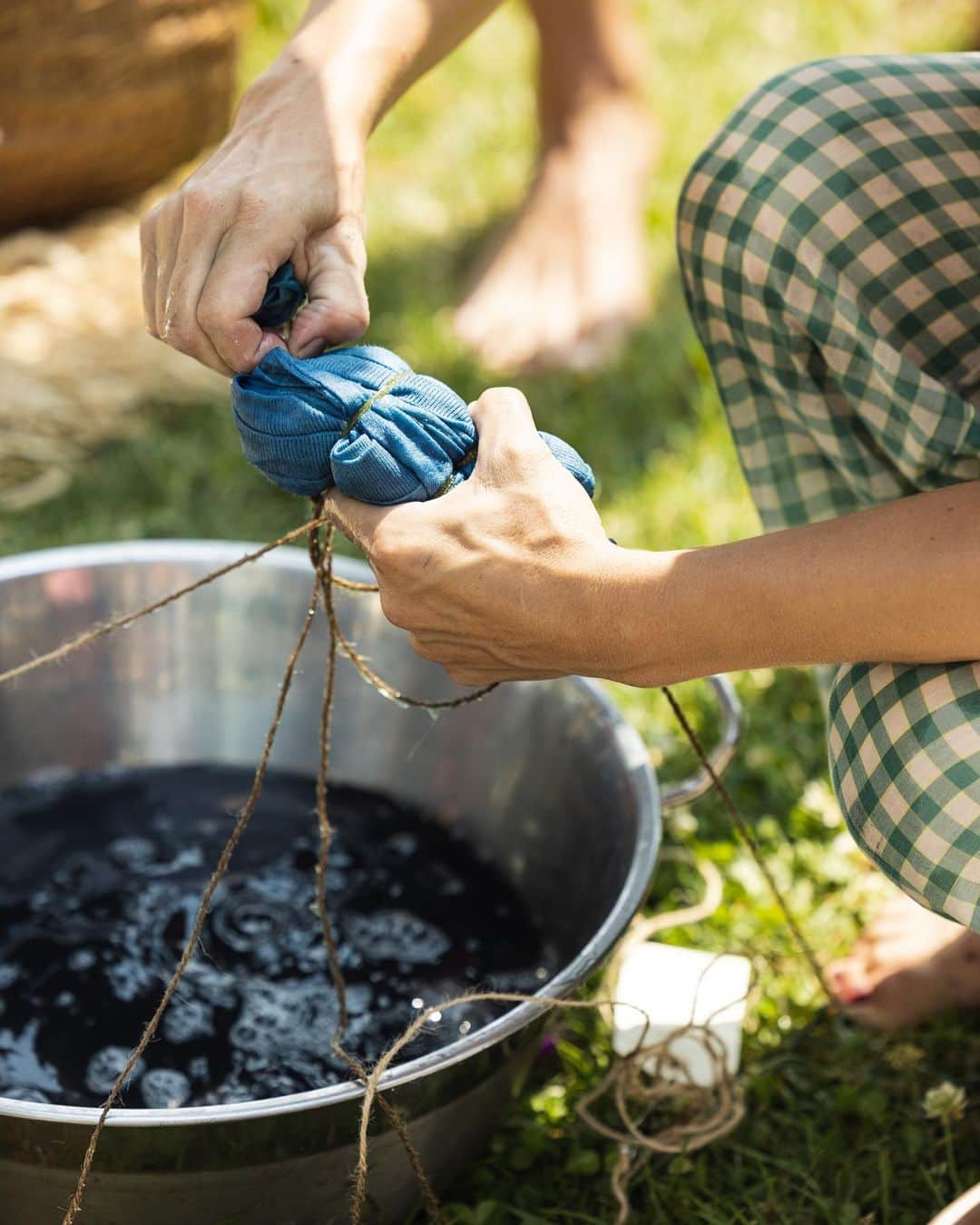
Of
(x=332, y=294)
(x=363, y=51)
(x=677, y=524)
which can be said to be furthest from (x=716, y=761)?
(x=677, y=524)

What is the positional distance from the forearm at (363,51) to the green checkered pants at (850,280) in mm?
227

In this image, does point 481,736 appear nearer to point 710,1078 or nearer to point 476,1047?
point 710,1078

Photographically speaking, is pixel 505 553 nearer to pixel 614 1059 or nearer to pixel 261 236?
pixel 261 236

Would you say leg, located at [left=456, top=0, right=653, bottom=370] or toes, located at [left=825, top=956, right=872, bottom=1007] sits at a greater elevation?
leg, located at [left=456, top=0, right=653, bottom=370]

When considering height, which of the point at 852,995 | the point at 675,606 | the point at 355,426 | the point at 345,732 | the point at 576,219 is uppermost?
the point at 355,426

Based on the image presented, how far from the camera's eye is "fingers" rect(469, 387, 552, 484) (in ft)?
2.76

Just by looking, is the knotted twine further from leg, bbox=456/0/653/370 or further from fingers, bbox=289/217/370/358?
leg, bbox=456/0/653/370

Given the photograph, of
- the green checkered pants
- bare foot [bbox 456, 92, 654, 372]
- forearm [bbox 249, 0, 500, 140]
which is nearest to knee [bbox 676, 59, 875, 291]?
the green checkered pants

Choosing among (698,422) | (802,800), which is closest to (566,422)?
(698,422)

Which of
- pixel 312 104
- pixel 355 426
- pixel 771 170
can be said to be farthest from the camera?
pixel 771 170

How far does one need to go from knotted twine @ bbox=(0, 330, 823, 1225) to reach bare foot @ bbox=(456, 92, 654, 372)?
1020mm

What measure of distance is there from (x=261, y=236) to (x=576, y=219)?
1.37 m

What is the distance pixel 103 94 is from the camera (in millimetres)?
2141

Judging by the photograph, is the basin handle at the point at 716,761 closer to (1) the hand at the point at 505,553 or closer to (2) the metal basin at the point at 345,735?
(2) the metal basin at the point at 345,735
